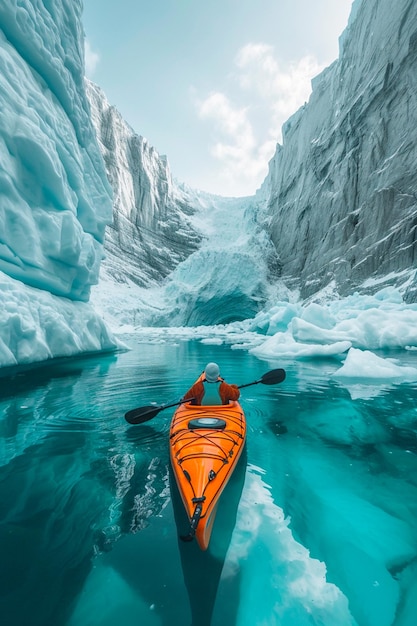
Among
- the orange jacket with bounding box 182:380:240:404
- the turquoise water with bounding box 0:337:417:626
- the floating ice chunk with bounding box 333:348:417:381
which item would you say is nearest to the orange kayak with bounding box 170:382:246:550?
the orange jacket with bounding box 182:380:240:404

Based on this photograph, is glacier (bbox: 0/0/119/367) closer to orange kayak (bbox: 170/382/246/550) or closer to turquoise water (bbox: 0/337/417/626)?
turquoise water (bbox: 0/337/417/626)

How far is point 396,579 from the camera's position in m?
1.68

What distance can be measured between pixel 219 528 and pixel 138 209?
146ft

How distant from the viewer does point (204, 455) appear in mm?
2279

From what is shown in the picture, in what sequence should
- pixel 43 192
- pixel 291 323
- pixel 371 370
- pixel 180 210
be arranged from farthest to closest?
pixel 180 210, pixel 291 323, pixel 43 192, pixel 371 370

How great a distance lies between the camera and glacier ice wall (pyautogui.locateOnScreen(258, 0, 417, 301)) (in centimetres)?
1919

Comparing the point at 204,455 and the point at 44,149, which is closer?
the point at 204,455

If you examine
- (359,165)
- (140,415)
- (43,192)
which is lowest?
(140,415)

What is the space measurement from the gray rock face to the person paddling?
1332 inches

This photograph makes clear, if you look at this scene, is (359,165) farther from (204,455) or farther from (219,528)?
(219,528)

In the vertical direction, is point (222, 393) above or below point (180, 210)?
below

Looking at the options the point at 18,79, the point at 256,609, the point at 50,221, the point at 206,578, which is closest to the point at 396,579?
the point at 256,609

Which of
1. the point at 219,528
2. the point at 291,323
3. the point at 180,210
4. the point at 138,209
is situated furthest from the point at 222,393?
the point at 180,210

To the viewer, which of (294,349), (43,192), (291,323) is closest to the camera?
(43,192)
